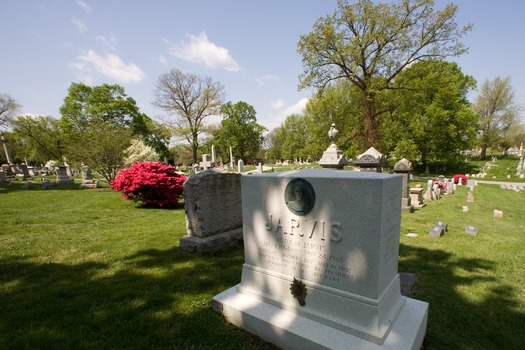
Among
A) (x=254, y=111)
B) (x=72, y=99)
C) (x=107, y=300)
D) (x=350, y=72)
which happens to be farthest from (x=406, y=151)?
(x=72, y=99)

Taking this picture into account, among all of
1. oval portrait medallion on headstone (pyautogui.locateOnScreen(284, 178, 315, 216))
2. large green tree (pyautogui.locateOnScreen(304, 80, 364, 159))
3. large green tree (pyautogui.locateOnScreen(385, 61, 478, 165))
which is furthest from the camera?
large green tree (pyautogui.locateOnScreen(304, 80, 364, 159))

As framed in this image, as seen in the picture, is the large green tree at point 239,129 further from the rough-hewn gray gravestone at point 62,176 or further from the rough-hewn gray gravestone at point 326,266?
the rough-hewn gray gravestone at point 326,266

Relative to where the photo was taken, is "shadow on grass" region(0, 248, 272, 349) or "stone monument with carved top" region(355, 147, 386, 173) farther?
"stone monument with carved top" region(355, 147, 386, 173)

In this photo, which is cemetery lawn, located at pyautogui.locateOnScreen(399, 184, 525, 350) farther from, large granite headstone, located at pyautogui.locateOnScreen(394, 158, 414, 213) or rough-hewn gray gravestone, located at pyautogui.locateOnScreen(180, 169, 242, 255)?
rough-hewn gray gravestone, located at pyautogui.locateOnScreen(180, 169, 242, 255)

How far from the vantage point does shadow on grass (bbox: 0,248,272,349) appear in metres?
2.76

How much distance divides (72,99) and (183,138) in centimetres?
1572

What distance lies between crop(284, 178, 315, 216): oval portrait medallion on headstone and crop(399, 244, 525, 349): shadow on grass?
2123 mm

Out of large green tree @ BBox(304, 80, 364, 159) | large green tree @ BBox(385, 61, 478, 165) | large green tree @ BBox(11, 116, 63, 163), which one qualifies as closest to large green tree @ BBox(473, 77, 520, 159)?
large green tree @ BBox(385, 61, 478, 165)

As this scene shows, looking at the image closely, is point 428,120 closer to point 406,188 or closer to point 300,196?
point 406,188

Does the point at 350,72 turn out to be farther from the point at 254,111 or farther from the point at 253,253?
the point at 254,111

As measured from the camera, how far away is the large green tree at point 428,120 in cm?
2033

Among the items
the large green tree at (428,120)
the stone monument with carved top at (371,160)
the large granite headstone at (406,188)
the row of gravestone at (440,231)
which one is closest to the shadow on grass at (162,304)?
the row of gravestone at (440,231)

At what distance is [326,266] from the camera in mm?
2764

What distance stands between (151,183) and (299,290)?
8.11 meters
